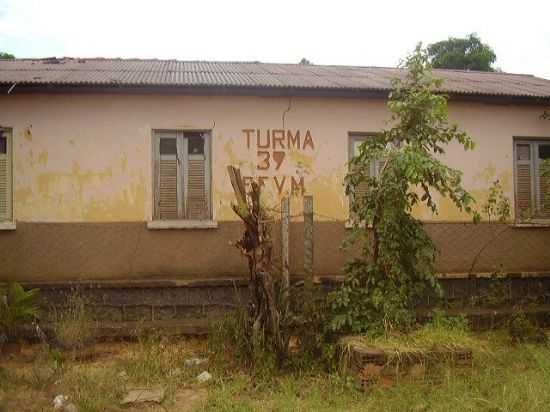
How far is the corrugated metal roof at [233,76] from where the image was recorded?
6621 millimetres

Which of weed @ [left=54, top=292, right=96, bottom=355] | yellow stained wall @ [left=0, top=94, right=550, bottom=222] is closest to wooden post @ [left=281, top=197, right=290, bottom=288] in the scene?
yellow stained wall @ [left=0, top=94, right=550, bottom=222]

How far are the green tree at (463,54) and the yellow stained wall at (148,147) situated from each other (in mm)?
15365

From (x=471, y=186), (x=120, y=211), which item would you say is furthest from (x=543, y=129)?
(x=120, y=211)

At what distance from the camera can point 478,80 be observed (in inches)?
341

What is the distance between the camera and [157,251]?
6.76m

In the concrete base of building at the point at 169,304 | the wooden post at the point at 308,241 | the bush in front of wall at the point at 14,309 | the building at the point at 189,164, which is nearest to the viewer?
the wooden post at the point at 308,241

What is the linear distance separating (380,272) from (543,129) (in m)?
4.45

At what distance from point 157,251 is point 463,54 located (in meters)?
19.1

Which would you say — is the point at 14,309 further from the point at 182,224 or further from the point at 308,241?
the point at 308,241

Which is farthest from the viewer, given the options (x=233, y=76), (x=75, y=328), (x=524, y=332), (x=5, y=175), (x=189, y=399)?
(x=233, y=76)

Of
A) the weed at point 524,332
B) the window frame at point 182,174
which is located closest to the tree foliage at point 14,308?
the window frame at point 182,174

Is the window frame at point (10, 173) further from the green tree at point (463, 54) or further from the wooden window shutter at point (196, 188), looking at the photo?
the green tree at point (463, 54)

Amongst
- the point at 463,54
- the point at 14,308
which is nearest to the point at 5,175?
the point at 14,308

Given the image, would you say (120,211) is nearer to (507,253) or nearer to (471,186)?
(471,186)
